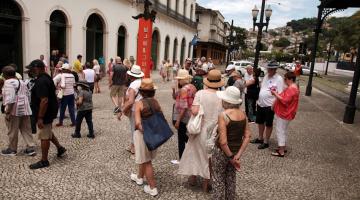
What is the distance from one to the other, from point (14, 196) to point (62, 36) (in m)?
13.9

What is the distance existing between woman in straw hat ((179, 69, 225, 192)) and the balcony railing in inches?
814

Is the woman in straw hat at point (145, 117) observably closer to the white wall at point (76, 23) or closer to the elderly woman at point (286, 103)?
the elderly woman at point (286, 103)

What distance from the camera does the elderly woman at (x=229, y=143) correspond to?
374 cm

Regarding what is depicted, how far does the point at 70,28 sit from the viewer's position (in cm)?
1675

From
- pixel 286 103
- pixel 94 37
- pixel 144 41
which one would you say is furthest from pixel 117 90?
pixel 94 37

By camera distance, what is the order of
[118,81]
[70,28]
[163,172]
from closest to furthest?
1. [163,172]
2. [118,81]
3. [70,28]

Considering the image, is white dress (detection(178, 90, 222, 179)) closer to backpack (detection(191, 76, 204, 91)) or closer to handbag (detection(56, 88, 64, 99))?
backpack (detection(191, 76, 204, 91))

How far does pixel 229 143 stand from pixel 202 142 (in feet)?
2.57

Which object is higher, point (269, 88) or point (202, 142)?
point (269, 88)

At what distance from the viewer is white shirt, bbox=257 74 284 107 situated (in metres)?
6.63

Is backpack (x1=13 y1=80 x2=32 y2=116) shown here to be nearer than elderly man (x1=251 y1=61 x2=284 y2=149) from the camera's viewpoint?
Yes

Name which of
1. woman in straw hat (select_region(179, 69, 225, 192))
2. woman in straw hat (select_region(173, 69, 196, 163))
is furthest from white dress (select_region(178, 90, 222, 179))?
woman in straw hat (select_region(173, 69, 196, 163))

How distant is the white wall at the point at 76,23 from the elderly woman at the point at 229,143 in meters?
12.8

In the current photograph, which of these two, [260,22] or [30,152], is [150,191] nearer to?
[30,152]
